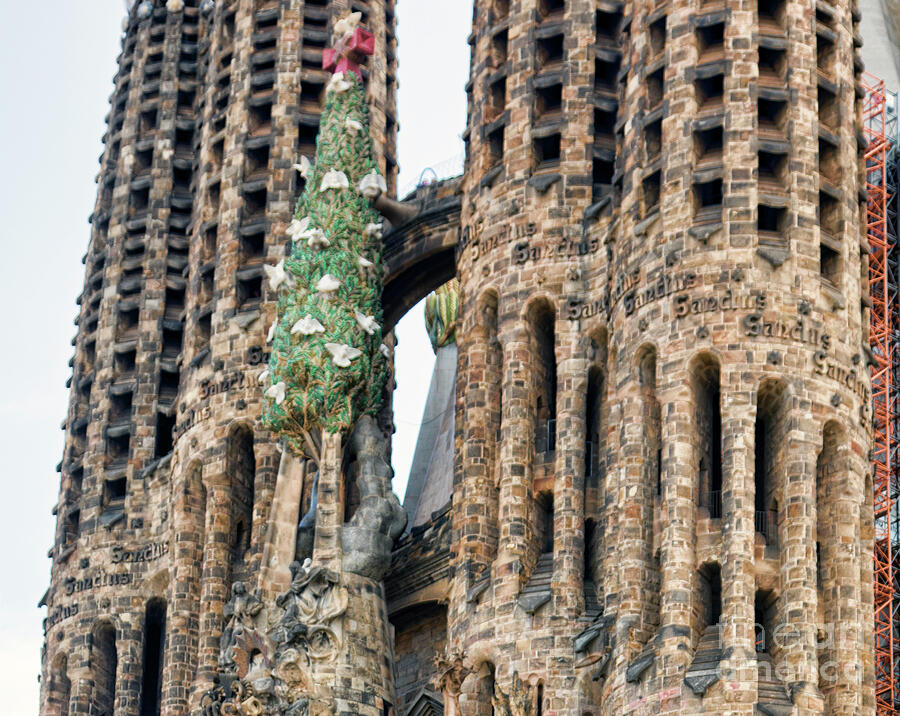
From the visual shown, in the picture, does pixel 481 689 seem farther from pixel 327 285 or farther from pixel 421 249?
pixel 421 249

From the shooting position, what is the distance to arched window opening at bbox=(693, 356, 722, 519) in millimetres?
47375

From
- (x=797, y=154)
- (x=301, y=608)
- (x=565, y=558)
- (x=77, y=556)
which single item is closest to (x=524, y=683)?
(x=565, y=558)

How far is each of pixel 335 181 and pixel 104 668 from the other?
11.9 meters

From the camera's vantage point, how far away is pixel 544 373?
2073 inches

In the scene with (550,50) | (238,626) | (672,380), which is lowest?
(238,626)

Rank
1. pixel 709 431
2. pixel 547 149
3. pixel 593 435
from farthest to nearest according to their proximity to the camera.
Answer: pixel 547 149 < pixel 593 435 < pixel 709 431

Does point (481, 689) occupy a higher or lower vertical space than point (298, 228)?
lower

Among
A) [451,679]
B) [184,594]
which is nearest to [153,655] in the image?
[184,594]

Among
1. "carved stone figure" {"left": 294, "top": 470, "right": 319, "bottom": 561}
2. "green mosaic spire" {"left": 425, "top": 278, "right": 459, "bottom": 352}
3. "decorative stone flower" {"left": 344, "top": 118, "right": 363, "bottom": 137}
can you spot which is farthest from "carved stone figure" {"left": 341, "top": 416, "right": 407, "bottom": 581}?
"green mosaic spire" {"left": 425, "top": 278, "right": 459, "bottom": 352}

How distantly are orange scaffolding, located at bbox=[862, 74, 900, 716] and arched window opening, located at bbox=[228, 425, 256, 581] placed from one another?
12.8 m

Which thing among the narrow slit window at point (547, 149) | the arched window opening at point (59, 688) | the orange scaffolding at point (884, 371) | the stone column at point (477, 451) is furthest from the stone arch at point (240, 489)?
the orange scaffolding at point (884, 371)

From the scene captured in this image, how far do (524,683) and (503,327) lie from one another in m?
7.45

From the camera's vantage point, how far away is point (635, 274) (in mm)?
49281

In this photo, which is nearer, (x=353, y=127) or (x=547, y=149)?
(x=547, y=149)
